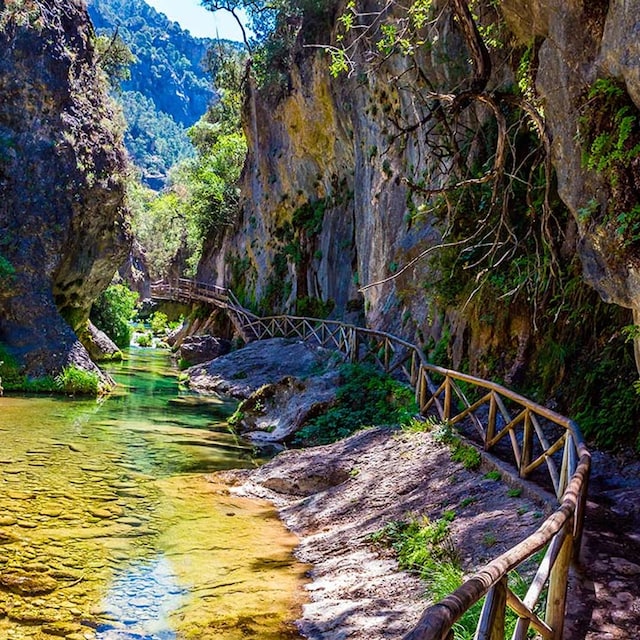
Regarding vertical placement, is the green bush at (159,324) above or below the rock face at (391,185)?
below

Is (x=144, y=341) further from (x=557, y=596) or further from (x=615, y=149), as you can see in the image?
(x=557, y=596)

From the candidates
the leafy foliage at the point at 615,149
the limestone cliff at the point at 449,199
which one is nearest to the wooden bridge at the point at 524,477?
the limestone cliff at the point at 449,199

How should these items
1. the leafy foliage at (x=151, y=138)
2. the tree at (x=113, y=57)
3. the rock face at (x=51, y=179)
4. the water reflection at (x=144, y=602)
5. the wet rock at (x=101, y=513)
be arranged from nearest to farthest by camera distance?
1. the water reflection at (x=144, y=602)
2. the wet rock at (x=101, y=513)
3. the rock face at (x=51, y=179)
4. the tree at (x=113, y=57)
5. the leafy foliage at (x=151, y=138)

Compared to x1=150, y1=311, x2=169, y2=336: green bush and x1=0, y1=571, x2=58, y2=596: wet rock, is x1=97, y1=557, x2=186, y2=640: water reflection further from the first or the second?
x1=150, y1=311, x2=169, y2=336: green bush

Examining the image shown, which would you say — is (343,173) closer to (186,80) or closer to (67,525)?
(67,525)

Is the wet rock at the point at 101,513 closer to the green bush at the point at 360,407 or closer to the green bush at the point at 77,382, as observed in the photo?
the green bush at the point at 360,407

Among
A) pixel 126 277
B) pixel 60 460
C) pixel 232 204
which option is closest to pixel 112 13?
pixel 126 277

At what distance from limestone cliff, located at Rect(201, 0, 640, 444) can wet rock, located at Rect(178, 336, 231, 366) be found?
2868mm

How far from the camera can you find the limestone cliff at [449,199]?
622cm

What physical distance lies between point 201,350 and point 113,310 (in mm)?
6925

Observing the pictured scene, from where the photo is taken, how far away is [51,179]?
21.1 m

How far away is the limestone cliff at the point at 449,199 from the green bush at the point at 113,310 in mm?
6411

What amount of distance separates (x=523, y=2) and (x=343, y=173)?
1733 centimetres

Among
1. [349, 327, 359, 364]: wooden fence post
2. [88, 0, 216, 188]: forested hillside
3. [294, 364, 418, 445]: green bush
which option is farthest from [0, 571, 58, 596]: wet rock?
[88, 0, 216, 188]: forested hillside
